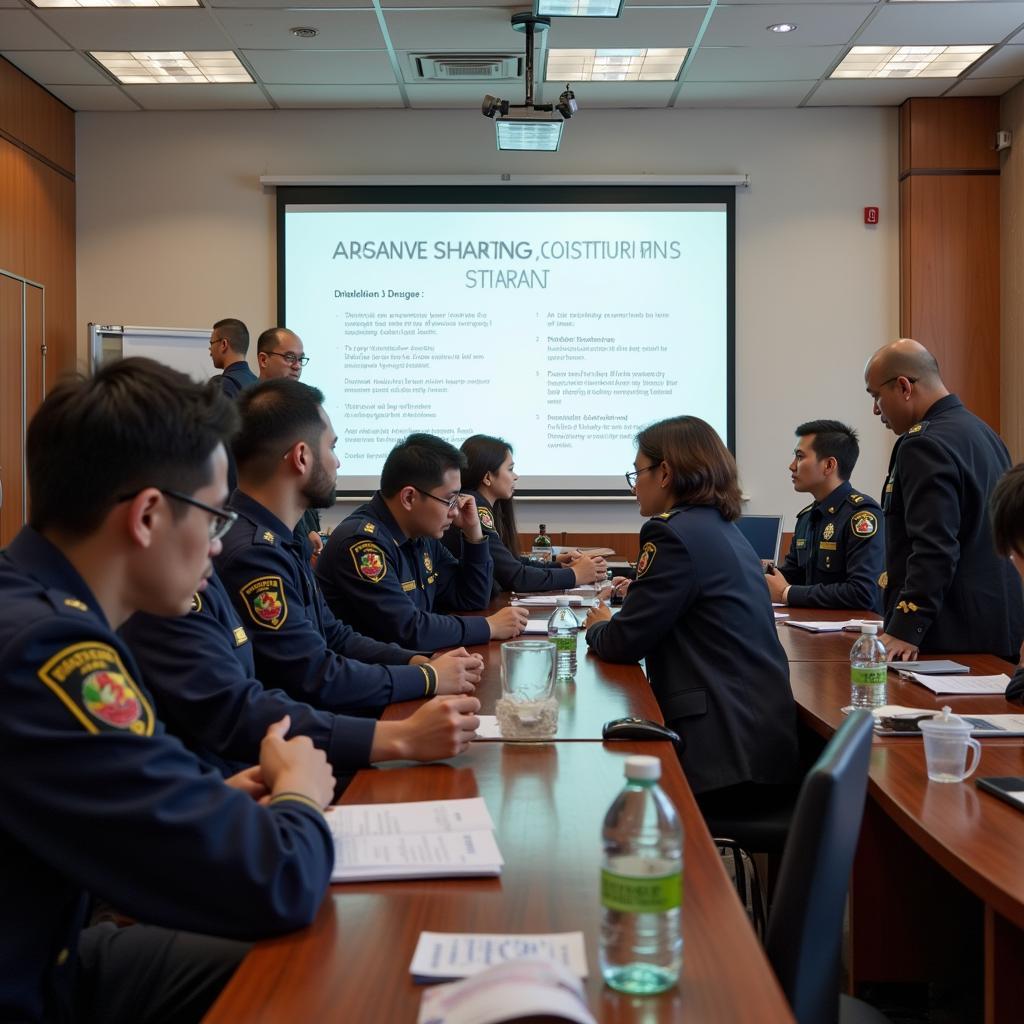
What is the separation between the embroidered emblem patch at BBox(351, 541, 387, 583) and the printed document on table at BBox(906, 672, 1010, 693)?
1.37 m

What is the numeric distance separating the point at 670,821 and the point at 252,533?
1.33m

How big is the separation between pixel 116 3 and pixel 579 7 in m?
2.22

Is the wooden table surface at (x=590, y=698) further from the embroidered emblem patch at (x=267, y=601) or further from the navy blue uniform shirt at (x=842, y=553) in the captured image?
the navy blue uniform shirt at (x=842, y=553)

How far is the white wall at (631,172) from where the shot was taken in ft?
22.1

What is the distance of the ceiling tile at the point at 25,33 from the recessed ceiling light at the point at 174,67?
25 cm

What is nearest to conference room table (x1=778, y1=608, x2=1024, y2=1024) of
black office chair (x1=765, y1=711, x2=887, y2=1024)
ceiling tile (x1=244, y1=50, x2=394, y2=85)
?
black office chair (x1=765, y1=711, x2=887, y2=1024)

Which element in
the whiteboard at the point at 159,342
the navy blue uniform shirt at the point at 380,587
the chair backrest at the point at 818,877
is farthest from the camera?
the whiteboard at the point at 159,342

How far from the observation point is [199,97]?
6496 millimetres

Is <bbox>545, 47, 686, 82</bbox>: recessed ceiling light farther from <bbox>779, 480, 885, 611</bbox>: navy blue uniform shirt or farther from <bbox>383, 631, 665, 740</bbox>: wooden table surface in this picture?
<bbox>383, 631, 665, 740</bbox>: wooden table surface

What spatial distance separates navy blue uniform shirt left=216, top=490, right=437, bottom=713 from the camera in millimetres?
2176

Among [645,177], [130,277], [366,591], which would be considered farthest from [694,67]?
[366,591]

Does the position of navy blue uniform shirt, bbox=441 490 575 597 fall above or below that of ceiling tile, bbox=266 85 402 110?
below

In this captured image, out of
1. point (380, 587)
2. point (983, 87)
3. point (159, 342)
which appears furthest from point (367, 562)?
point (983, 87)

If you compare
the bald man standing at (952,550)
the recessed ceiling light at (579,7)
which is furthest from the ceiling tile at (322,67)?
the bald man standing at (952,550)
